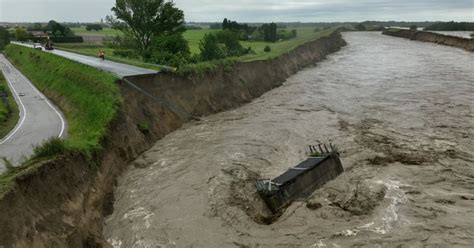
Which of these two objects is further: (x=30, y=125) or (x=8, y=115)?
(x=8, y=115)

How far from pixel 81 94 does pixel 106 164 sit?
11990mm

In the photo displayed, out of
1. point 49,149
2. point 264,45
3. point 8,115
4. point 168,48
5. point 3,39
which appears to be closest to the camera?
point 49,149

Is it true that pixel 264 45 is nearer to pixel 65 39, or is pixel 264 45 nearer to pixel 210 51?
pixel 65 39

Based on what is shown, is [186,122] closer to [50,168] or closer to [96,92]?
[96,92]

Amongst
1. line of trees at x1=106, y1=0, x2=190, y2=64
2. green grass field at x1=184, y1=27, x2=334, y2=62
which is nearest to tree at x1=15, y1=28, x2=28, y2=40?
green grass field at x1=184, y1=27, x2=334, y2=62

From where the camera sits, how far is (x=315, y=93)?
1679 inches

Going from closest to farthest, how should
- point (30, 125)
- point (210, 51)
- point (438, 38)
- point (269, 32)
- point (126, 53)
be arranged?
point (30, 125)
point (210, 51)
point (126, 53)
point (438, 38)
point (269, 32)

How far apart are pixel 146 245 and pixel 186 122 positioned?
1686cm

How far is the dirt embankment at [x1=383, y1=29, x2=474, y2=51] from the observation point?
8853cm

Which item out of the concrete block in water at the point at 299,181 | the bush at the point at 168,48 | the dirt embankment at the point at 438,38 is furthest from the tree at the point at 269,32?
the concrete block in water at the point at 299,181

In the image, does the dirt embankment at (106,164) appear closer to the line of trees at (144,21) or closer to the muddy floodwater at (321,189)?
the muddy floodwater at (321,189)

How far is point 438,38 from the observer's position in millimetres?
107062

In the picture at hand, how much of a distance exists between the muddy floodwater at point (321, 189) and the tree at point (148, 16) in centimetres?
2356

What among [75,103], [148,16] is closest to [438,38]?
[148,16]
